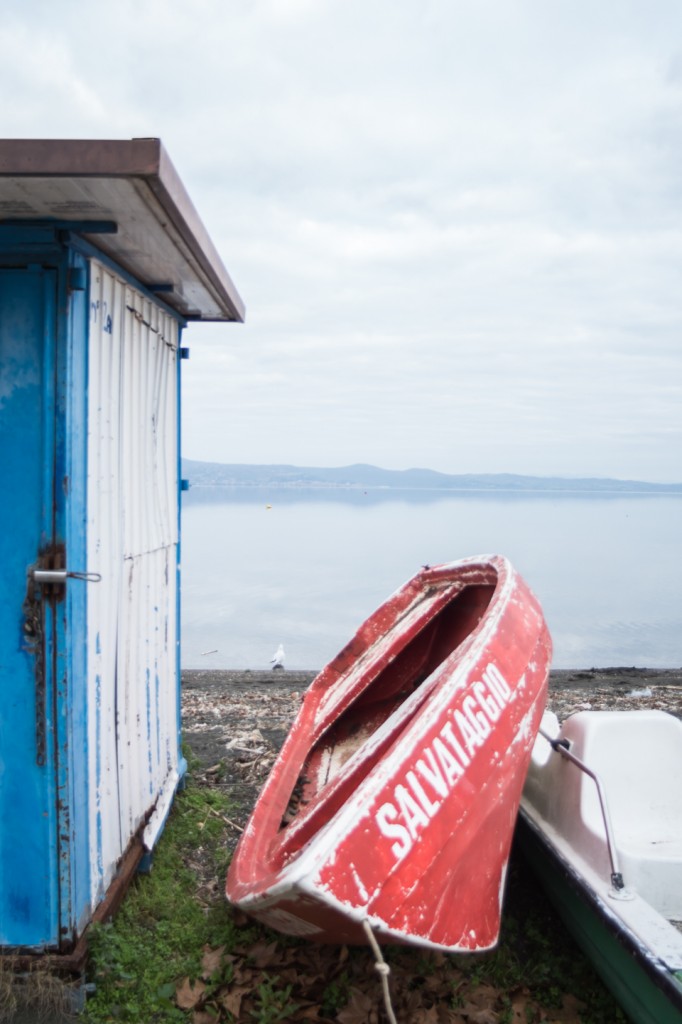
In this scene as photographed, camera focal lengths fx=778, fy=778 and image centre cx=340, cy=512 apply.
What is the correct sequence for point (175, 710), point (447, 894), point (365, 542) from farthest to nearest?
1. point (365, 542)
2. point (175, 710)
3. point (447, 894)

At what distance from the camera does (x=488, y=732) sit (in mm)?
3512

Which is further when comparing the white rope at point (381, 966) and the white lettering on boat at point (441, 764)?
the white lettering on boat at point (441, 764)

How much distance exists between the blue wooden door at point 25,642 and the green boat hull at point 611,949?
238 centimetres

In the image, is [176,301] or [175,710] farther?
[175,710]

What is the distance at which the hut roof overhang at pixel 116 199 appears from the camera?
9.36 ft

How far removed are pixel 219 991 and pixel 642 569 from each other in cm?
4067

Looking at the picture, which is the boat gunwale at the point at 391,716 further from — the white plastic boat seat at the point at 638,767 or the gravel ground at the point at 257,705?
the white plastic boat seat at the point at 638,767

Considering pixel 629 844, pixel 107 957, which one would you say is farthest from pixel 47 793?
pixel 629 844

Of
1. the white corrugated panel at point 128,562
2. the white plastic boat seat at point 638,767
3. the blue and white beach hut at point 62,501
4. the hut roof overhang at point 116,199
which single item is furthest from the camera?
the white plastic boat seat at point 638,767

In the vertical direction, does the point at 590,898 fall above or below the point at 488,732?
below

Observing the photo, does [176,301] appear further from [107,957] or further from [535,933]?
[535,933]

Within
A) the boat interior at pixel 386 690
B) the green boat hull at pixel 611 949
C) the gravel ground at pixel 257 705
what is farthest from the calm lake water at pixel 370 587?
the green boat hull at pixel 611 949

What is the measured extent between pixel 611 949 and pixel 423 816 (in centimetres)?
113

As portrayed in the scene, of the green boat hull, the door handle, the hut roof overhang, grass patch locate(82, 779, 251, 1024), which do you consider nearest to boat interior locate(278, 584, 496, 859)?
grass patch locate(82, 779, 251, 1024)
